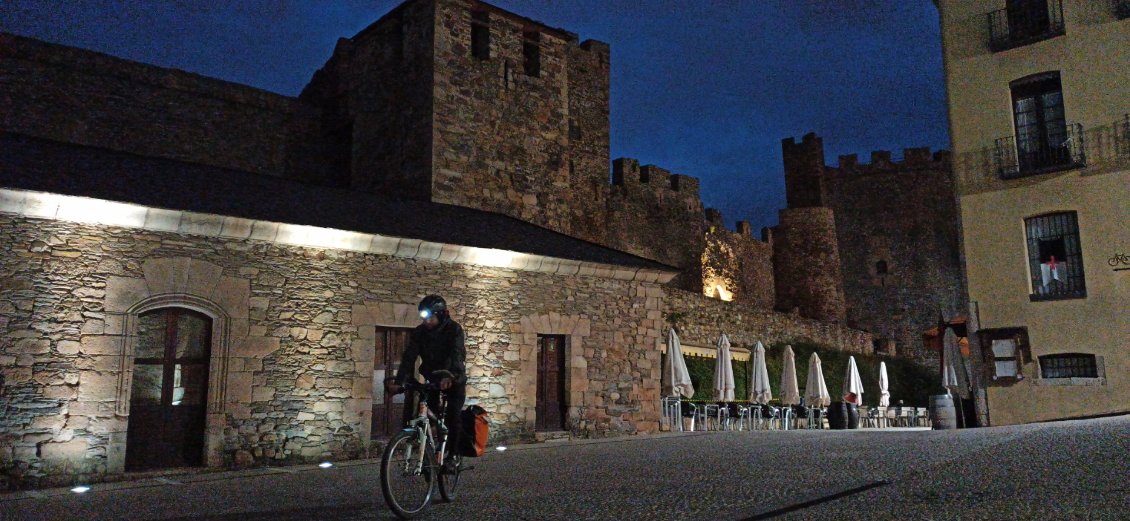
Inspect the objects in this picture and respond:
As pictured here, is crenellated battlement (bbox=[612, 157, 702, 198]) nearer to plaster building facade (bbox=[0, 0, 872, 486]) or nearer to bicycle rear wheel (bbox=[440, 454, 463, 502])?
plaster building facade (bbox=[0, 0, 872, 486])

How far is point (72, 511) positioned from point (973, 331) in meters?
14.1

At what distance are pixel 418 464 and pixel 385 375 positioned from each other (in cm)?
628

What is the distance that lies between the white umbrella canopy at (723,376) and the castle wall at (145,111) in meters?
10.8

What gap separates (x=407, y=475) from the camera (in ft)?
18.7

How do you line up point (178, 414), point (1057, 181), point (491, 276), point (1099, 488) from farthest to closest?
1. point (1057, 181)
2. point (491, 276)
3. point (178, 414)
4. point (1099, 488)

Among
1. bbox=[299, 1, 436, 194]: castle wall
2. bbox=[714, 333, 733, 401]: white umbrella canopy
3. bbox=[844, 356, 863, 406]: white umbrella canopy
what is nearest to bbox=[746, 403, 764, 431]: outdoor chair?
bbox=[714, 333, 733, 401]: white umbrella canopy

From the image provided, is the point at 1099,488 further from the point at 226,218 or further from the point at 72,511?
the point at 226,218

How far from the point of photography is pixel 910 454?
8164 millimetres

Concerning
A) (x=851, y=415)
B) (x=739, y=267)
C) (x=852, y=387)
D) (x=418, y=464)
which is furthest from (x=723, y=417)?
(x=739, y=267)

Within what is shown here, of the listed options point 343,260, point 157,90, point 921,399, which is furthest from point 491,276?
point 921,399

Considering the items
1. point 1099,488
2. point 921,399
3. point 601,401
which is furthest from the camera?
point 921,399

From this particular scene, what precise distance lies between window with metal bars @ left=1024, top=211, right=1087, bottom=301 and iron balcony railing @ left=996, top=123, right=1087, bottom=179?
0.82 metres

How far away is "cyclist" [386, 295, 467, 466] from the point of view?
6.28 meters

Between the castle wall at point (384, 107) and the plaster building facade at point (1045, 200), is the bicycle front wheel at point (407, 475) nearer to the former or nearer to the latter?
the plaster building facade at point (1045, 200)
